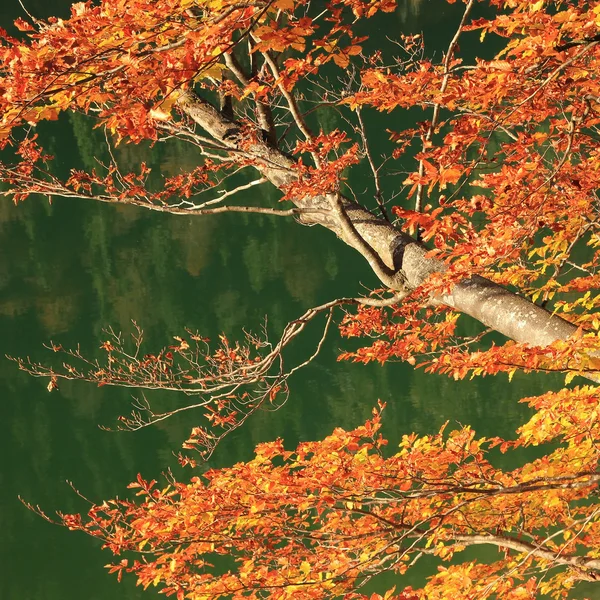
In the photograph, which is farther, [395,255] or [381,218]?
[381,218]

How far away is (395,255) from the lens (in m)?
3.69

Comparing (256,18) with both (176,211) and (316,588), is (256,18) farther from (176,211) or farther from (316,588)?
(316,588)

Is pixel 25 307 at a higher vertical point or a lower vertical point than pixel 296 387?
higher

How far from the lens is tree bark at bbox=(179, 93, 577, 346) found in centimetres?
308

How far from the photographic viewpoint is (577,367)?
2746 millimetres

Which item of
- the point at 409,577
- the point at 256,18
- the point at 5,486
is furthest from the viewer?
the point at 5,486

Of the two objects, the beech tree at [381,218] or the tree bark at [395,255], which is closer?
the beech tree at [381,218]

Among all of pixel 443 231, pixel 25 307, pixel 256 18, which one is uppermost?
pixel 256 18

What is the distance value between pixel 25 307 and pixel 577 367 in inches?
512

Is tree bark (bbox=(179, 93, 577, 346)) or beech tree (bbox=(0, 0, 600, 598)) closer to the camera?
beech tree (bbox=(0, 0, 600, 598))

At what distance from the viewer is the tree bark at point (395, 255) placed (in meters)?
3.08

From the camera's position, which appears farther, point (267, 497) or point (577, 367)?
point (267, 497)

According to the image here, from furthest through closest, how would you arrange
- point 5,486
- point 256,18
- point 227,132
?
point 5,486, point 227,132, point 256,18

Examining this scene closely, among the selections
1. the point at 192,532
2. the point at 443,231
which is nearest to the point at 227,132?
the point at 443,231
